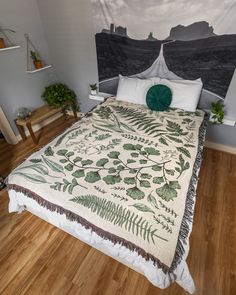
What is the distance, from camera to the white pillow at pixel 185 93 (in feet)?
6.73

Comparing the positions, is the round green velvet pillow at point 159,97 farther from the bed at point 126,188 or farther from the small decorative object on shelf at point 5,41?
the small decorative object on shelf at point 5,41

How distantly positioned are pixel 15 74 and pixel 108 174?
6.88ft

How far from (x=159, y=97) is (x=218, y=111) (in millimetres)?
657

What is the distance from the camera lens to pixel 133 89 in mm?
2279

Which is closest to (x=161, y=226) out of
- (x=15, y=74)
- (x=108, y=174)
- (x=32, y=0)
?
(x=108, y=174)

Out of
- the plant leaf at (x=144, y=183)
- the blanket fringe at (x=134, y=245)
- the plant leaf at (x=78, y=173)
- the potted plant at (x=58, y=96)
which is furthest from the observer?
the potted plant at (x=58, y=96)

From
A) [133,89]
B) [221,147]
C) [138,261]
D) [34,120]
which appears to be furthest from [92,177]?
[221,147]

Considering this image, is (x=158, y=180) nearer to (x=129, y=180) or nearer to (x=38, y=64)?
(x=129, y=180)

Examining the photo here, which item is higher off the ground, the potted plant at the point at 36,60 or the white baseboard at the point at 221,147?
the potted plant at the point at 36,60

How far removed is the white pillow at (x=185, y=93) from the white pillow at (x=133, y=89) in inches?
10.5

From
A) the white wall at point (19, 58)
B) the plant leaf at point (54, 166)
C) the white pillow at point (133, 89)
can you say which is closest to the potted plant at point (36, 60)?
the white wall at point (19, 58)

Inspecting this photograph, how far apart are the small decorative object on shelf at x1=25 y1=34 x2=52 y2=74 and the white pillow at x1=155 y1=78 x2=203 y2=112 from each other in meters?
1.84

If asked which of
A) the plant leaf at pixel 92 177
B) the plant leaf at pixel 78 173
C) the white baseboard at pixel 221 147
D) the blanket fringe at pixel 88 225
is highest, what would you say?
the plant leaf at pixel 92 177

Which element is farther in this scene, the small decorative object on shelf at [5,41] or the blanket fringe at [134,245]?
the small decorative object on shelf at [5,41]
